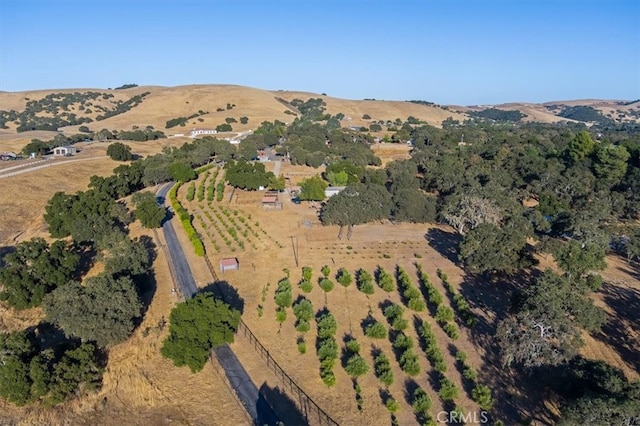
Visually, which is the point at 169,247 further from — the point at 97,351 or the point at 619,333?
the point at 619,333

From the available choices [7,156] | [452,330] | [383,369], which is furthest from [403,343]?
[7,156]

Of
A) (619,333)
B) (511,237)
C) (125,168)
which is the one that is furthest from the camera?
(125,168)

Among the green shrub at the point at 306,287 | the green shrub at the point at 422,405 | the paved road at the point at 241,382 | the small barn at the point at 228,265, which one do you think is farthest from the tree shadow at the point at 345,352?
the small barn at the point at 228,265

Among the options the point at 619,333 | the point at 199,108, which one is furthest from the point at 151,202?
the point at 199,108

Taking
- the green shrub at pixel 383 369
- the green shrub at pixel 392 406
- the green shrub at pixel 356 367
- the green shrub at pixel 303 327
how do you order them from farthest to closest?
the green shrub at pixel 303 327 < the green shrub at pixel 356 367 < the green shrub at pixel 383 369 < the green shrub at pixel 392 406

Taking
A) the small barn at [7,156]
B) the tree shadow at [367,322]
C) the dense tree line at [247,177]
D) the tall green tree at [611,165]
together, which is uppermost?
the tall green tree at [611,165]

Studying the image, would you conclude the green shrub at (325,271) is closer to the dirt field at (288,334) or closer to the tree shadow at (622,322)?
the dirt field at (288,334)
